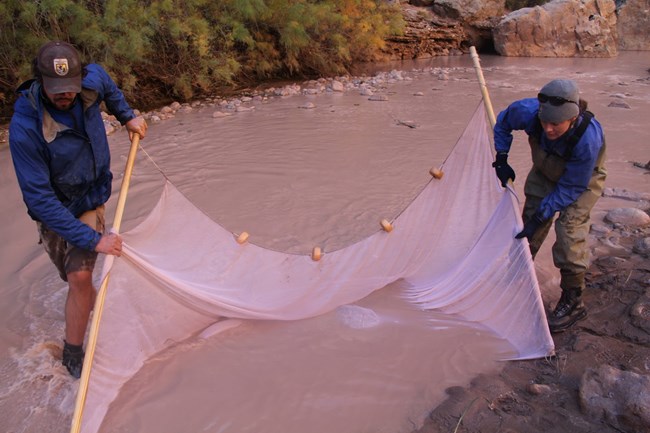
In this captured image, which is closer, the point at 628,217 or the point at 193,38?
the point at 628,217

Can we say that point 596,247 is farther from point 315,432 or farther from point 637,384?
point 315,432

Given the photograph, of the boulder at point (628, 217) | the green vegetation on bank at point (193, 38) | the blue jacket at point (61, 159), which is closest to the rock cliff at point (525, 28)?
the green vegetation on bank at point (193, 38)

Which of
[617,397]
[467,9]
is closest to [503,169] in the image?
[617,397]

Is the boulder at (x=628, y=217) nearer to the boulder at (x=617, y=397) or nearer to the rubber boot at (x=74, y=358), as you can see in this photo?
the boulder at (x=617, y=397)

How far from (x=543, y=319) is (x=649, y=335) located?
55 cm

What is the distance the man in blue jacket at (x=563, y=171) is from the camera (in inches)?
80.4

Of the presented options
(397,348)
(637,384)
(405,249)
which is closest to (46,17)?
(405,249)

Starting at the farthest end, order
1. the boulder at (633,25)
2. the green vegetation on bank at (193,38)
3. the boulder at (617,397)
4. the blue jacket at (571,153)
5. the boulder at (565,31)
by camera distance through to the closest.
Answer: the boulder at (633,25) < the boulder at (565,31) < the green vegetation on bank at (193,38) < the blue jacket at (571,153) < the boulder at (617,397)

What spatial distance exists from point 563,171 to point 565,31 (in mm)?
12938

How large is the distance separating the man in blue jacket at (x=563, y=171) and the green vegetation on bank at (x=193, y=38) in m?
5.88

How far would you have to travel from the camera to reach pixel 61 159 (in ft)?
6.29

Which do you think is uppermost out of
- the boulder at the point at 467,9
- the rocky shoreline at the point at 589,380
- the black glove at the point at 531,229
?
the boulder at the point at 467,9

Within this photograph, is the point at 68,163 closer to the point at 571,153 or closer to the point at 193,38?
the point at 571,153

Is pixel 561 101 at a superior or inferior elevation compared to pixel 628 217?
superior
